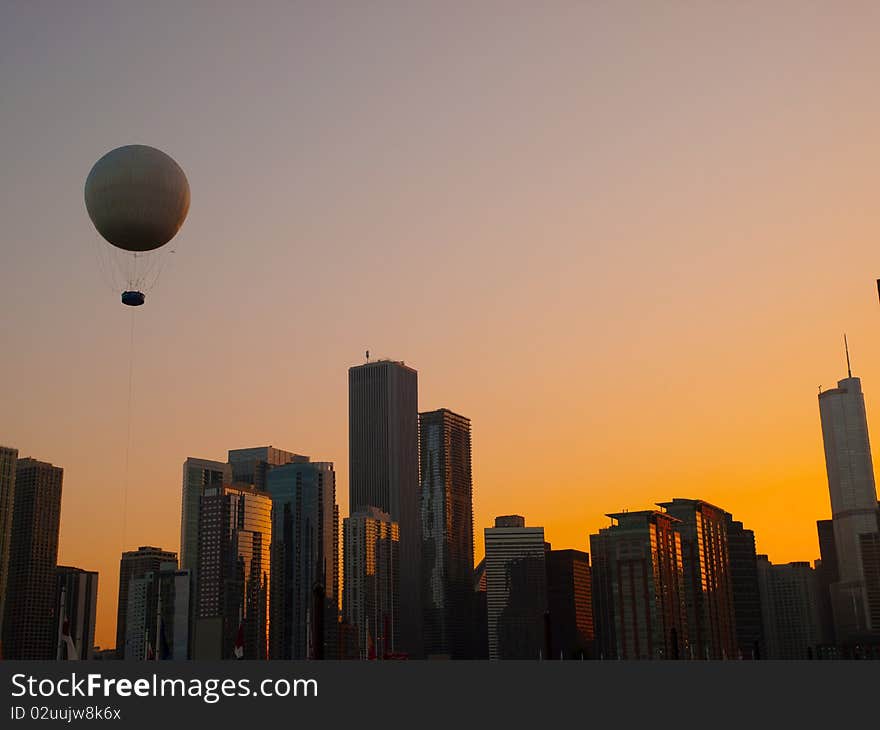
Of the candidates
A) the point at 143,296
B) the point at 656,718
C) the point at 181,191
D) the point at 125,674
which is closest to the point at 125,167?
the point at 181,191

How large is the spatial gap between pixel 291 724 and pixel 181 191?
97.1 feet

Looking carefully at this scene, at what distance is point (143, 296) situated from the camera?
5644 centimetres

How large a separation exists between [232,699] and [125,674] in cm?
378

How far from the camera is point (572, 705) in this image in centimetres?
3688

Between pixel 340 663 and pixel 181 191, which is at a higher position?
pixel 181 191

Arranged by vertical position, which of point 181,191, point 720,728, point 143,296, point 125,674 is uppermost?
point 181,191

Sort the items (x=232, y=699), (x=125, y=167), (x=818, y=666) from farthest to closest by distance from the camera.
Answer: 1. (x=125, y=167)
2. (x=818, y=666)
3. (x=232, y=699)

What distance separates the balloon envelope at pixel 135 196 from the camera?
5303cm

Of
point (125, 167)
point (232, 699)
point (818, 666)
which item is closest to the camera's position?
point (232, 699)

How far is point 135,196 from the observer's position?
5294 cm

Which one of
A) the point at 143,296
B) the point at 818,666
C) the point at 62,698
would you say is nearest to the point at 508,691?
the point at 818,666

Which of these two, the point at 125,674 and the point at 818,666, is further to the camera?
the point at 818,666

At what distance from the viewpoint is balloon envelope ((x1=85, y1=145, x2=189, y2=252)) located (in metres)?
53.0

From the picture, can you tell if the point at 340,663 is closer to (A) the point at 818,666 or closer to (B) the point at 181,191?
(A) the point at 818,666
